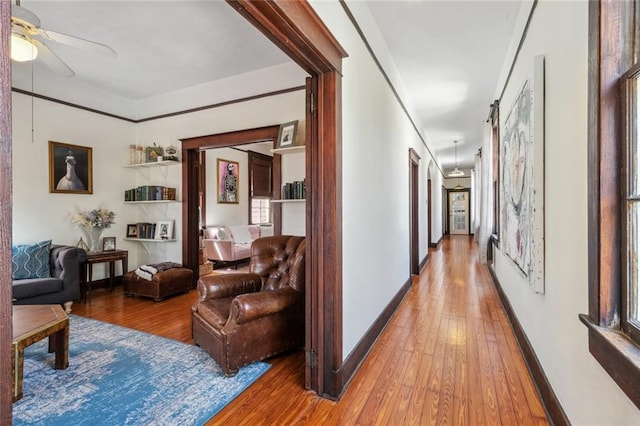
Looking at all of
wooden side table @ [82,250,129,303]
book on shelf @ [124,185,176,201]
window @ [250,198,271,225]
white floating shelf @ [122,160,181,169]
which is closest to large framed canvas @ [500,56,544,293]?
white floating shelf @ [122,160,181,169]

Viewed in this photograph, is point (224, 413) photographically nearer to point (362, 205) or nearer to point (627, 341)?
point (362, 205)

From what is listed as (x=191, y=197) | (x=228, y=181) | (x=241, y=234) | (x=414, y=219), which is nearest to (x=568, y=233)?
(x=414, y=219)

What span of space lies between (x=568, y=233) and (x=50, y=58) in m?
3.99

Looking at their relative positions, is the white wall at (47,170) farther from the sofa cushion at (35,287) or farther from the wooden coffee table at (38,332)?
the wooden coffee table at (38,332)

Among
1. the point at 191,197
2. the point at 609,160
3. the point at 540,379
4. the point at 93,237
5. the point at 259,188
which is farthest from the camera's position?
the point at 259,188

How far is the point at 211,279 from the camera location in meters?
2.68

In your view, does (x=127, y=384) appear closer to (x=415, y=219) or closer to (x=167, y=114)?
(x=167, y=114)

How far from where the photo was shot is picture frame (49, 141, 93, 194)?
4.11m

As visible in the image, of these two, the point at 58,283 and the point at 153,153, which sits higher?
the point at 153,153

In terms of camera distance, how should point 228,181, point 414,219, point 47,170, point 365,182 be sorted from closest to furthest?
point 365,182 < point 47,170 < point 414,219 < point 228,181

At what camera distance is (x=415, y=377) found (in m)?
2.15

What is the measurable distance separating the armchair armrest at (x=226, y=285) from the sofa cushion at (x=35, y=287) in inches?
81.5

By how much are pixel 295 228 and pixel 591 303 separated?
9.50ft

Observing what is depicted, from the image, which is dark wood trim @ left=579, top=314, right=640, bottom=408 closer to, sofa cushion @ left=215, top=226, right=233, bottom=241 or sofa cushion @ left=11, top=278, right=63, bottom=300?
sofa cushion @ left=11, top=278, right=63, bottom=300
